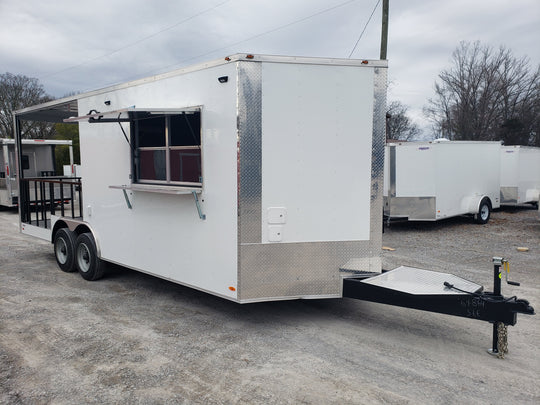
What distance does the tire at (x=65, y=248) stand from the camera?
23.2ft

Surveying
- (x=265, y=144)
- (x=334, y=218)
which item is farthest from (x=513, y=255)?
(x=265, y=144)

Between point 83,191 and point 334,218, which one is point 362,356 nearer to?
point 334,218

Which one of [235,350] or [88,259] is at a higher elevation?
[88,259]

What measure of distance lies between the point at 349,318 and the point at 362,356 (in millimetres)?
1037

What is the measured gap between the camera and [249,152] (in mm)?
4449

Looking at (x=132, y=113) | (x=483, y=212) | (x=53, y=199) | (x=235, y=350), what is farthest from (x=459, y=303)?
(x=483, y=212)

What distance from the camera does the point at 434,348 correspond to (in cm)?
430

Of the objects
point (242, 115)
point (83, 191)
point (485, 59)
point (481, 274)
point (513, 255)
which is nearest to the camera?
point (242, 115)

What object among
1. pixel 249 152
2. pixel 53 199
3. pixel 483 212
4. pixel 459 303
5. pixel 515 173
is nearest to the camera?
pixel 459 303

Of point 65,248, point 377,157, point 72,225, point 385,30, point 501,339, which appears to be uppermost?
point 385,30

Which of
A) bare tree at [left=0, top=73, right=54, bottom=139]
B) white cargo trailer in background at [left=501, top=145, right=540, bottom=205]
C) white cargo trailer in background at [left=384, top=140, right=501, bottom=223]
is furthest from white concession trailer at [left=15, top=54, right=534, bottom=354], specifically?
bare tree at [left=0, top=73, right=54, bottom=139]

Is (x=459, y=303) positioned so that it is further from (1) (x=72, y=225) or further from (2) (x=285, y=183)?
(1) (x=72, y=225)

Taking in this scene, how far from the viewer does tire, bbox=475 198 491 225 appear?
42.9 feet

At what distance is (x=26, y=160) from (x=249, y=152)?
12677 mm
